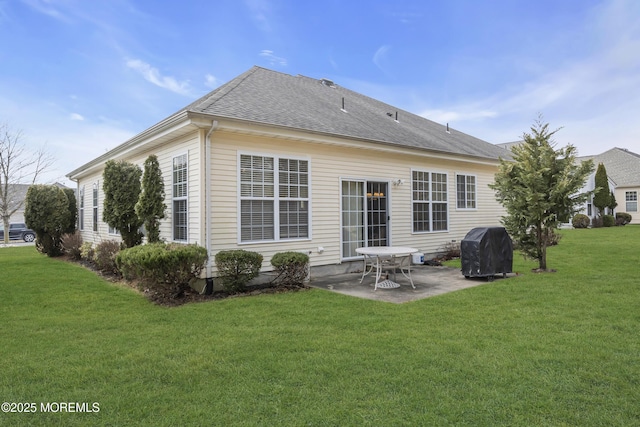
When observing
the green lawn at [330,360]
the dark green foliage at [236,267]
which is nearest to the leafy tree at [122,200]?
the green lawn at [330,360]

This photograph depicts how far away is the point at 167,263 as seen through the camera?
5.88 metres

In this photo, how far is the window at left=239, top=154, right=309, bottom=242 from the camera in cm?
726

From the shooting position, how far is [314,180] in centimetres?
827

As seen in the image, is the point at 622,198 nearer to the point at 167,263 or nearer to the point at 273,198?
the point at 273,198

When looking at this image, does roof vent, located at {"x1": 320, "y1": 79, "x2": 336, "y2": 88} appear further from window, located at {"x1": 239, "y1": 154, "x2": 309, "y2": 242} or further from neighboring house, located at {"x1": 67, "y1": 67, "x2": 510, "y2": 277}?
window, located at {"x1": 239, "y1": 154, "x2": 309, "y2": 242}

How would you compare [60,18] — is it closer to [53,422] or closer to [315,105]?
[315,105]

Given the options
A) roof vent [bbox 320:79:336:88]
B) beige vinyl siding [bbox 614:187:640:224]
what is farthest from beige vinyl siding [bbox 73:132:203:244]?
beige vinyl siding [bbox 614:187:640:224]

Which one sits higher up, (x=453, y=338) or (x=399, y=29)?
(x=399, y=29)

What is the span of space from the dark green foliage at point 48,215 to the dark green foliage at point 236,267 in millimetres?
10555

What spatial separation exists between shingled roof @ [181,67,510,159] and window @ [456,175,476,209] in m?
0.89

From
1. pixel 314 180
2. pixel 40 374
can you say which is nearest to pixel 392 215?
pixel 314 180

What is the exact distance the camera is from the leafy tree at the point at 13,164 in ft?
79.6

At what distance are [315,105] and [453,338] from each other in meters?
7.60

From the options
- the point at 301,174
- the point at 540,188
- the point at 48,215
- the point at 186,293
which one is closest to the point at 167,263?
the point at 186,293
